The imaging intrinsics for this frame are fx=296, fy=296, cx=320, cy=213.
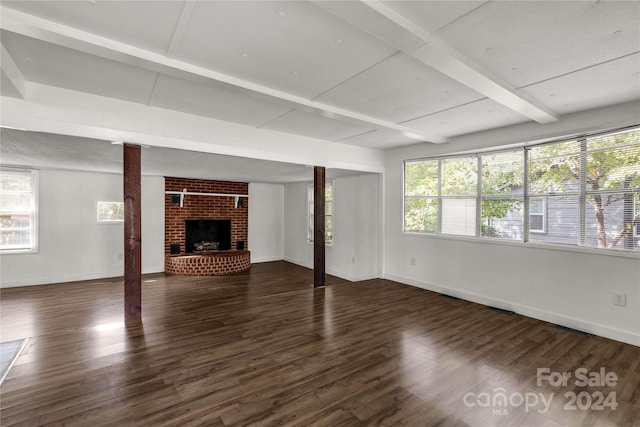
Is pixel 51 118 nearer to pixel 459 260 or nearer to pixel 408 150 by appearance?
pixel 408 150

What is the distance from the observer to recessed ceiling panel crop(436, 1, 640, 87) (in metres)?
1.84

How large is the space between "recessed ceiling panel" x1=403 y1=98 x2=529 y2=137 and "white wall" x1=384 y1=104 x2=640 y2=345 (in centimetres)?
29

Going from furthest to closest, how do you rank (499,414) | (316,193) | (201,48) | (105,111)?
(316,193), (105,111), (201,48), (499,414)

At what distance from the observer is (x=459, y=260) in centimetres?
496

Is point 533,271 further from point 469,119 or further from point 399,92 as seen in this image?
point 399,92

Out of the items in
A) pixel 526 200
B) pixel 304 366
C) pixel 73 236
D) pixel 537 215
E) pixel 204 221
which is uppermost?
pixel 526 200

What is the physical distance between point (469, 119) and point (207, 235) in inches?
269

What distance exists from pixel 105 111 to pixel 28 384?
2.75 metres

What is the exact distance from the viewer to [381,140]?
5.31 m

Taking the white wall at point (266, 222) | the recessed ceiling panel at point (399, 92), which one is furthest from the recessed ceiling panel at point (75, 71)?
the white wall at point (266, 222)

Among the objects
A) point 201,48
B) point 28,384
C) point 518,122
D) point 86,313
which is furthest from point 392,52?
point 86,313

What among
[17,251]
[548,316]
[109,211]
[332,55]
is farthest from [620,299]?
[17,251]

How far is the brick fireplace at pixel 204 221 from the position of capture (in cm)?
685

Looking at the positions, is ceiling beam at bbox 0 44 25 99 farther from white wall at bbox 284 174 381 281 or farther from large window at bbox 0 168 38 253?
white wall at bbox 284 174 381 281
